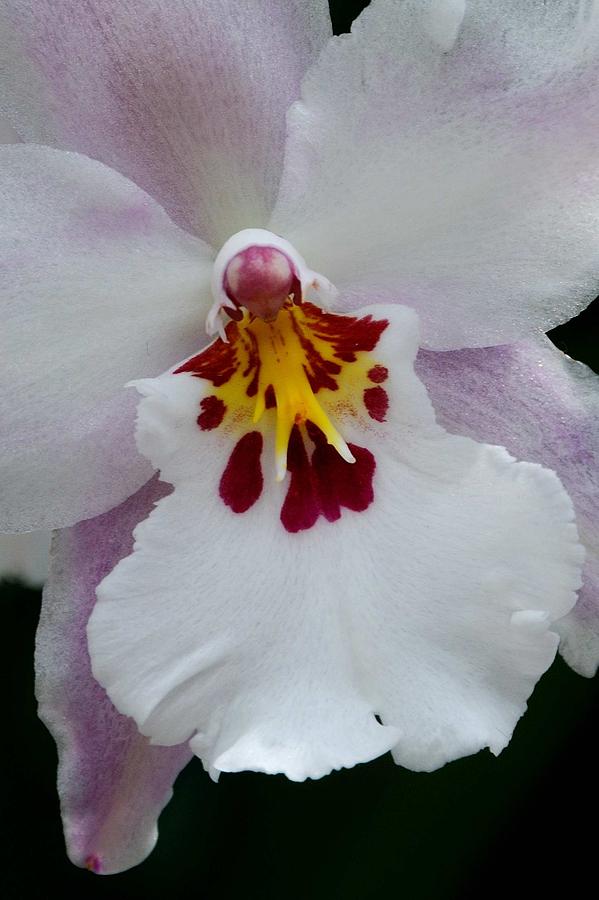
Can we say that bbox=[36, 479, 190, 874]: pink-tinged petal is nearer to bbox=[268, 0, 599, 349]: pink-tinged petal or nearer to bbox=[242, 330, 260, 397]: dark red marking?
bbox=[242, 330, 260, 397]: dark red marking

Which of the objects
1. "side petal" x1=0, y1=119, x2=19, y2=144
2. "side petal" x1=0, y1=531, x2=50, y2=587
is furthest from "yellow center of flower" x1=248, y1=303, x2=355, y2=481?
"side petal" x1=0, y1=531, x2=50, y2=587

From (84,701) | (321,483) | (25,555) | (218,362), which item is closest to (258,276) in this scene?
(218,362)

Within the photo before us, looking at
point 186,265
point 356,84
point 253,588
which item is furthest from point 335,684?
point 356,84

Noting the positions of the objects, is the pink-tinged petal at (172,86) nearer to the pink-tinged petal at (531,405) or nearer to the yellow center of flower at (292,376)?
the yellow center of flower at (292,376)

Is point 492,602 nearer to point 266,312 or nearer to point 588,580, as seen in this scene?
point 588,580

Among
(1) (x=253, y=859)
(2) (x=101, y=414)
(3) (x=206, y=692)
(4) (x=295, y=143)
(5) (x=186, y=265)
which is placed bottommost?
(1) (x=253, y=859)

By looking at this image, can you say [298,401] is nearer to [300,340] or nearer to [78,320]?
[300,340]

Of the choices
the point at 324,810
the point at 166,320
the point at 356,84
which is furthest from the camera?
the point at 324,810

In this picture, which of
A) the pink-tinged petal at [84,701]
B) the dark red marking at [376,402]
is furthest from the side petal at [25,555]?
the dark red marking at [376,402]

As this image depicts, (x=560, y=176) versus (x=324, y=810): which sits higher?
(x=560, y=176)
